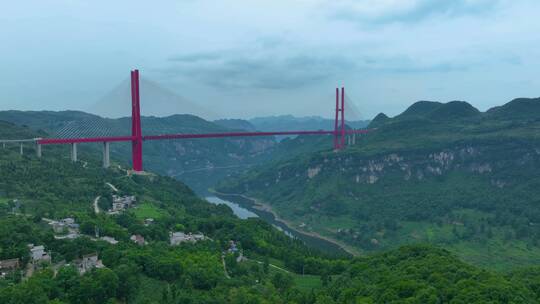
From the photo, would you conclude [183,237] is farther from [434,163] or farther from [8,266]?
[434,163]

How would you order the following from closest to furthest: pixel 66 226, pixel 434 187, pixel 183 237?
pixel 66 226
pixel 183 237
pixel 434 187

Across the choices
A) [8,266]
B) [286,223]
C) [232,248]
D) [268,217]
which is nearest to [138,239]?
[232,248]

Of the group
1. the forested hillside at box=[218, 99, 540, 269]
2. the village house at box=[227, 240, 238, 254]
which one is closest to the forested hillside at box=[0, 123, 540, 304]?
the village house at box=[227, 240, 238, 254]

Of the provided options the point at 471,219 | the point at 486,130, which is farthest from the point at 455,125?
the point at 471,219

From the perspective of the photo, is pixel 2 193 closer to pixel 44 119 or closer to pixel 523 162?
pixel 523 162

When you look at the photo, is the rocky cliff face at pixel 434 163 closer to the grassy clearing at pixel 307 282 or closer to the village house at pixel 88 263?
the grassy clearing at pixel 307 282

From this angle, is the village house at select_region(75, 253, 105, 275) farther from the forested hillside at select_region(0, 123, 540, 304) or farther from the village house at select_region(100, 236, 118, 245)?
the village house at select_region(100, 236, 118, 245)

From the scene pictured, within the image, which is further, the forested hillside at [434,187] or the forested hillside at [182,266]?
the forested hillside at [434,187]

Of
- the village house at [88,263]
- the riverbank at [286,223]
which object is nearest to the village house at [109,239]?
the village house at [88,263]
